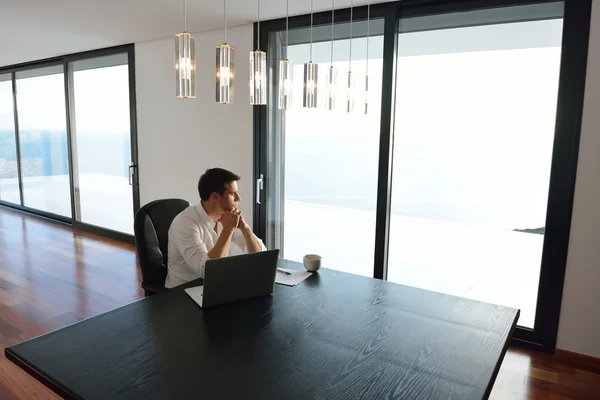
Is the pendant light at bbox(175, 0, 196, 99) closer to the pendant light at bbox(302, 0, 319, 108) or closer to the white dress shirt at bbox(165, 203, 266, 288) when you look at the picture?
the pendant light at bbox(302, 0, 319, 108)

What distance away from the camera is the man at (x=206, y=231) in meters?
2.18

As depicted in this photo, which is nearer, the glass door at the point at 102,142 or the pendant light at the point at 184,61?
the pendant light at the point at 184,61

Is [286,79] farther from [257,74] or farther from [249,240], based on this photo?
[249,240]

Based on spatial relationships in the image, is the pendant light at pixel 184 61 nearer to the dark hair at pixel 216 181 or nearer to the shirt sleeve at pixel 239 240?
the dark hair at pixel 216 181

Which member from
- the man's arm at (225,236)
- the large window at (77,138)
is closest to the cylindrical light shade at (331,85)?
the man's arm at (225,236)

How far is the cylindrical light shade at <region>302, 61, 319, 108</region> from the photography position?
1.97m

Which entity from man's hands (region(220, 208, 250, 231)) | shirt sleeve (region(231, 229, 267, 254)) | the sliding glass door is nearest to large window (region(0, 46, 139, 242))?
the sliding glass door

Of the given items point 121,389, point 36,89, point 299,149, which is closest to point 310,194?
point 299,149

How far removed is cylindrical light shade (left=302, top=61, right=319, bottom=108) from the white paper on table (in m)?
0.84

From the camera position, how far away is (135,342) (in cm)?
150

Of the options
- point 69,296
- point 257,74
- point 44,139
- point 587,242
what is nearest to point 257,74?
point 257,74

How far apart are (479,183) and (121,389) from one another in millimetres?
2760

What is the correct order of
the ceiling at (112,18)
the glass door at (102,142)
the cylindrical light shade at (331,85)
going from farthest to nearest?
the glass door at (102,142)
the ceiling at (112,18)
the cylindrical light shade at (331,85)

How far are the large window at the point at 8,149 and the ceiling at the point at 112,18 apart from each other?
2.57 metres
